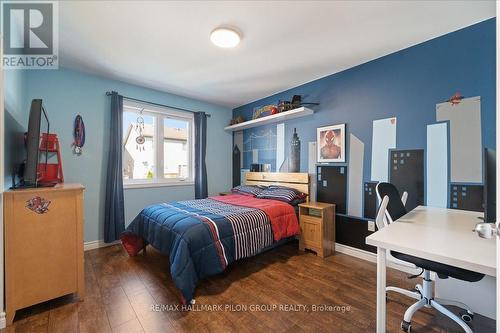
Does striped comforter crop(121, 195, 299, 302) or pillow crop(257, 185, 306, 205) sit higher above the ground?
pillow crop(257, 185, 306, 205)

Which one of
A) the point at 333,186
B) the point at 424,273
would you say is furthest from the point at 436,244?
the point at 333,186

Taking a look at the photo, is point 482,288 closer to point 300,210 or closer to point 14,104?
point 300,210

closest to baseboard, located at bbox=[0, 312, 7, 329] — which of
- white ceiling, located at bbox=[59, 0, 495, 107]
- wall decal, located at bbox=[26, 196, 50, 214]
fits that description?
wall decal, located at bbox=[26, 196, 50, 214]

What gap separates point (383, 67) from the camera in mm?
2660

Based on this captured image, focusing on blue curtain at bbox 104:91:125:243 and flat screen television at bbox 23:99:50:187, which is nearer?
flat screen television at bbox 23:99:50:187

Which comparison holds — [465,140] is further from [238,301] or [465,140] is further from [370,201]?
[238,301]

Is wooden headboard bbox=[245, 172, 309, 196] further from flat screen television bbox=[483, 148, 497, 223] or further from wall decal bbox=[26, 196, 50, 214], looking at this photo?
wall decal bbox=[26, 196, 50, 214]

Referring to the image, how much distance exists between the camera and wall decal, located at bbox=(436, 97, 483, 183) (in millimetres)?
2043

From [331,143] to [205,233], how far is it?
214cm

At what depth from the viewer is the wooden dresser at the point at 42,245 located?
1615 millimetres

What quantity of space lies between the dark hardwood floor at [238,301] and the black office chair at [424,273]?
121mm

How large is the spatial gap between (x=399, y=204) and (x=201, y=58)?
262 centimetres

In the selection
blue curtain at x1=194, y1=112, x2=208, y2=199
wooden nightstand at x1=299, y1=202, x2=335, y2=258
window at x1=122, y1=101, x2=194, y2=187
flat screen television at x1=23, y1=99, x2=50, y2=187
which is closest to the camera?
flat screen television at x1=23, y1=99, x2=50, y2=187

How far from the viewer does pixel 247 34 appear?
85.7 inches
